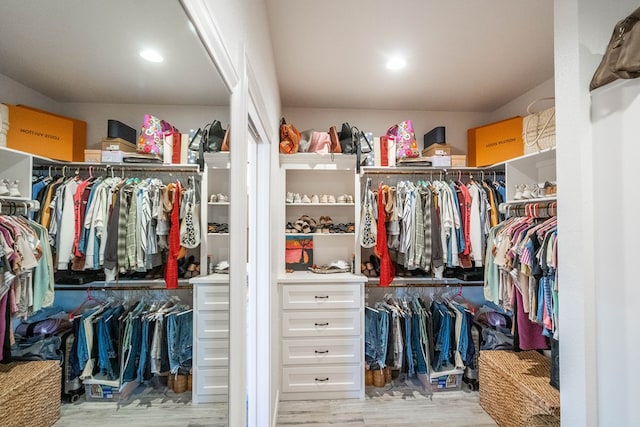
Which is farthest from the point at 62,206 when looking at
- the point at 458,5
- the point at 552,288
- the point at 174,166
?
the point at 552,288

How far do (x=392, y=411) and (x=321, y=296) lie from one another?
100 cm

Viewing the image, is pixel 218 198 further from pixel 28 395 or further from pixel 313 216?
pixel 313 216

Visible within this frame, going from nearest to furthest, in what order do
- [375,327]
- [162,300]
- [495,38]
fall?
1. [162,300]
2. [495,38]
3. [375,327]

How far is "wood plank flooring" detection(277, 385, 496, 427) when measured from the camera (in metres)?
2.17

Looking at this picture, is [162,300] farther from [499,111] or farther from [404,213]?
[499,111]

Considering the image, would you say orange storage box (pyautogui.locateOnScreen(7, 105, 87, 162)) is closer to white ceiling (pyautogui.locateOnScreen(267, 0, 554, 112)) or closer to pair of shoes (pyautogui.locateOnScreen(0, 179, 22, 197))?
pair of shoes (pyautogui.locateOnScreen(0, 179, 22, 197))

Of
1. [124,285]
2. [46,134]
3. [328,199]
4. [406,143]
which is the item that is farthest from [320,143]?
[46,134]

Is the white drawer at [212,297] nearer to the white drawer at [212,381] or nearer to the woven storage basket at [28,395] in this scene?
the white drawer at [212,381]

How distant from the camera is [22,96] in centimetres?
29

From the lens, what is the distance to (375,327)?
2557 mm

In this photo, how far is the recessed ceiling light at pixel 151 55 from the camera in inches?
18.2

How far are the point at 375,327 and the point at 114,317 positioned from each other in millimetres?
2384

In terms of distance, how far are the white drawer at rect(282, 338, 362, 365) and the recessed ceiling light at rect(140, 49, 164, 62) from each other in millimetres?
2278

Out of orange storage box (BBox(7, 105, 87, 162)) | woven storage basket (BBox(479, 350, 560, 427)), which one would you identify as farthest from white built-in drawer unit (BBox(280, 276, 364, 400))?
orange storage box (BBox(7, 105, 87, 162))
